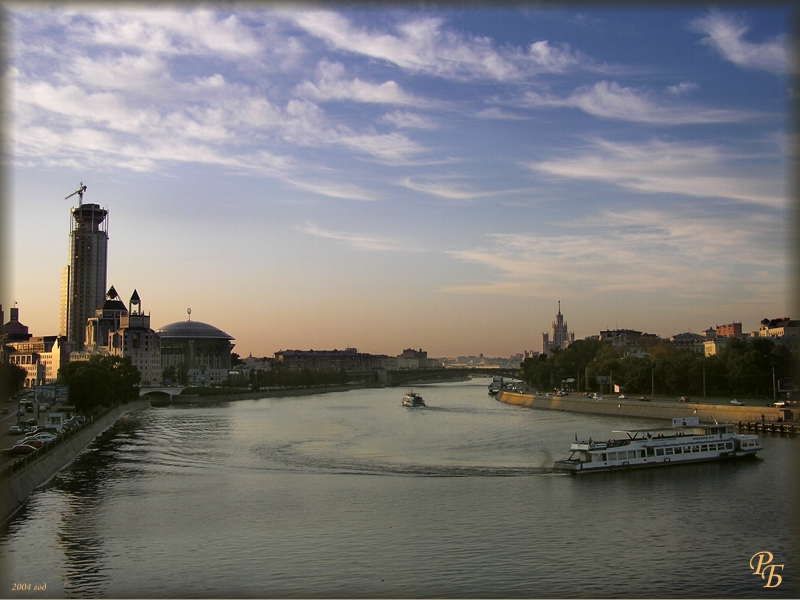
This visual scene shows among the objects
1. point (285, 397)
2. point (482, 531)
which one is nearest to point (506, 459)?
point (482, 531)

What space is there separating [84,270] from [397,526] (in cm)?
10661

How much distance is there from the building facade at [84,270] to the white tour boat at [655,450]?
326ft

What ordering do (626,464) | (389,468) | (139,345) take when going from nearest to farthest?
(389,468) → (626,464) → (139,345)

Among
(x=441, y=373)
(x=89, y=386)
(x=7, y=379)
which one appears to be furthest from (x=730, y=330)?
(x=7, y=379)

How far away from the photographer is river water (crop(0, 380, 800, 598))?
14242 millimetres

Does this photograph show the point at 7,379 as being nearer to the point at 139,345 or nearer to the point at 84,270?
the point at 139,345

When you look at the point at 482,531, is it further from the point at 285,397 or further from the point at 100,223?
the point at 100,223

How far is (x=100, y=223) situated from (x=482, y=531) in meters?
110


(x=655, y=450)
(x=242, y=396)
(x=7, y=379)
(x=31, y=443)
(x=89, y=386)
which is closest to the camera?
(x=7, y=379)

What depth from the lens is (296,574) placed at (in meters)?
14.7

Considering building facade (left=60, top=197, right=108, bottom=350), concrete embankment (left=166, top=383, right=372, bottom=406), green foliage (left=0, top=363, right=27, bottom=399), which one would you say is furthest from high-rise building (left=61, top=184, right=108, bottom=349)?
green foliage (left=0, top=363, right=27, bottom=399)

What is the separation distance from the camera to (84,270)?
114875mm

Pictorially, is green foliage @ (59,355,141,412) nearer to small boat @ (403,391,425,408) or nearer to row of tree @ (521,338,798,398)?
small boat @ (403,391,425,408)

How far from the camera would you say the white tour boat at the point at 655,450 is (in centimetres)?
2640
